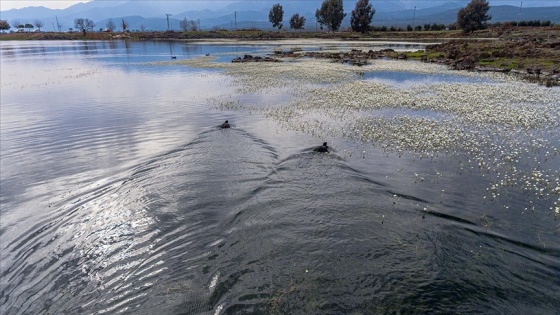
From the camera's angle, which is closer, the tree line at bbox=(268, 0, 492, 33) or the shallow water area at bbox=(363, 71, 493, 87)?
the shallow water area at bbox=(363, 71, 493, 87)

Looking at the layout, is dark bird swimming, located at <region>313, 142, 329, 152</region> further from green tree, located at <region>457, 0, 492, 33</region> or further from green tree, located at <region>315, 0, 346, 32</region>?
green tree, located at <region>315, 0, 346, 32</region>

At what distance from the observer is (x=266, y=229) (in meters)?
12.2

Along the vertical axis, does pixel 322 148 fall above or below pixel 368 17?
below

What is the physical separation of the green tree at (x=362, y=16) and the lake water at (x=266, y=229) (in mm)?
156638

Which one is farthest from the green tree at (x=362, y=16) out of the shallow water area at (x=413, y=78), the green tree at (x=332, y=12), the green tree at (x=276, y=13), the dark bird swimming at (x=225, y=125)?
the dark bird swimming at (x=225, y=125)

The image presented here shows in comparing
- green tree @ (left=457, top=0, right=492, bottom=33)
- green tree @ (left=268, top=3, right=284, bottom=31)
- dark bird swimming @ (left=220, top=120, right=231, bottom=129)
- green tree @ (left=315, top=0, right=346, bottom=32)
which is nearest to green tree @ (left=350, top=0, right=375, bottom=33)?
green tree @ (left=315, top=0, right=346, bottom=32)

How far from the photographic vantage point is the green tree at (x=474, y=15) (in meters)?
119

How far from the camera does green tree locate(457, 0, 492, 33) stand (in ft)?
392

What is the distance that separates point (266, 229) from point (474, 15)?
144 meters

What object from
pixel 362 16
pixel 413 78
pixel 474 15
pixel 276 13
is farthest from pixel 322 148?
pixel 276 13

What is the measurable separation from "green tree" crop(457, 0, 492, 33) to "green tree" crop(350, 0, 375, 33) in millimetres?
46650

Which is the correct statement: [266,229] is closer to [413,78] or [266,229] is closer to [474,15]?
[413,78]

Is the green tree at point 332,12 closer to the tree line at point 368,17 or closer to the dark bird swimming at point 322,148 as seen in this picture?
the tree line at point 368,17

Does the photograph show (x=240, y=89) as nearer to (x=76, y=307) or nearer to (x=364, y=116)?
(x=364, y=116)
